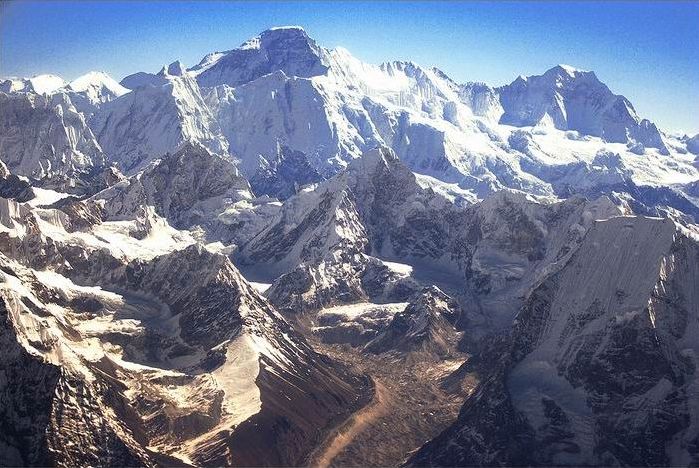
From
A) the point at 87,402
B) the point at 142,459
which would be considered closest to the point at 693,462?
the point at 142,459

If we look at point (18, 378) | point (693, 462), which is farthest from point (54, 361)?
point (693, 462)

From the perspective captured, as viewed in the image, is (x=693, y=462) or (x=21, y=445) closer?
(x=21, y=445)

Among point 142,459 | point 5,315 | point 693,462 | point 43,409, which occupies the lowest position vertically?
point 693,462

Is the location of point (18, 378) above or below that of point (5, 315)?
below

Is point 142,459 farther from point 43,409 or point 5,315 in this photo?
point 5,315

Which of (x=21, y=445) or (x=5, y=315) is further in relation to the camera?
(x=5, y=315)

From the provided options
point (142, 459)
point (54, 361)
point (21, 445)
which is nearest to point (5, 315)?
point (54, 361)

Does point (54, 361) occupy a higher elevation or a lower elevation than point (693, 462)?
higher

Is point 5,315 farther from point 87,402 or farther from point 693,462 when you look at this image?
point 693,462
